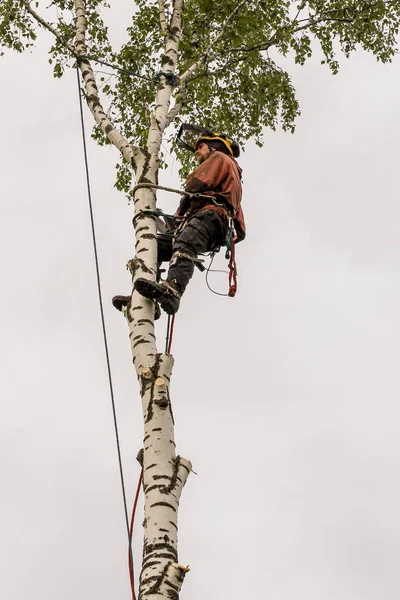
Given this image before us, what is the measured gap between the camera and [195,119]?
967 cm

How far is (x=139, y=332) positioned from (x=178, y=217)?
5.49 feet

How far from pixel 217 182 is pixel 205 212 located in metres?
0.31

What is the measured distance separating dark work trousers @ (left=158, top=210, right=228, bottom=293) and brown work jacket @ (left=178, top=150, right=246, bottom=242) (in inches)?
6.3

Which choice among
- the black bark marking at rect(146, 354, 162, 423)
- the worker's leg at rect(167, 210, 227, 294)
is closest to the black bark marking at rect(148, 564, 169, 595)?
the black bark marking at rect(146, 354, 162, 423)

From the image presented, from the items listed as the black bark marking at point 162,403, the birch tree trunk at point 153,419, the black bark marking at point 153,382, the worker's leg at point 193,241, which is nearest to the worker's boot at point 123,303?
the birch tree trunk at point 153,419

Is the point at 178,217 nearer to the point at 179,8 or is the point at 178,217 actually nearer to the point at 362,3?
the point at 179,8

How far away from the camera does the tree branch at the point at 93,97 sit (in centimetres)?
595

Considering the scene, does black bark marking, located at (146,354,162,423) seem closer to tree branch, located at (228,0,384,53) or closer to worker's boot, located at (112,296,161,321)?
worker's boot, located at (112,296,161,321)

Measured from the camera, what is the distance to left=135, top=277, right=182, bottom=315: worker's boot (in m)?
4.65

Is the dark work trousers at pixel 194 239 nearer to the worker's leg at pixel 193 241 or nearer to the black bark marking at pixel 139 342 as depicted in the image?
the worker's leg at pixel 193 241

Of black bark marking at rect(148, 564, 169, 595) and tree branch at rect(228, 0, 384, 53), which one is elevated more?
tree branch at rect(228, 0, 384, 53)

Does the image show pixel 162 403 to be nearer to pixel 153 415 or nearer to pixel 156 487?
pixel 153 415

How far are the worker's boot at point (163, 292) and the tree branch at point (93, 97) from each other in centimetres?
120

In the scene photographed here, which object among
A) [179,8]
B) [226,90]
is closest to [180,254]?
[179,8]
